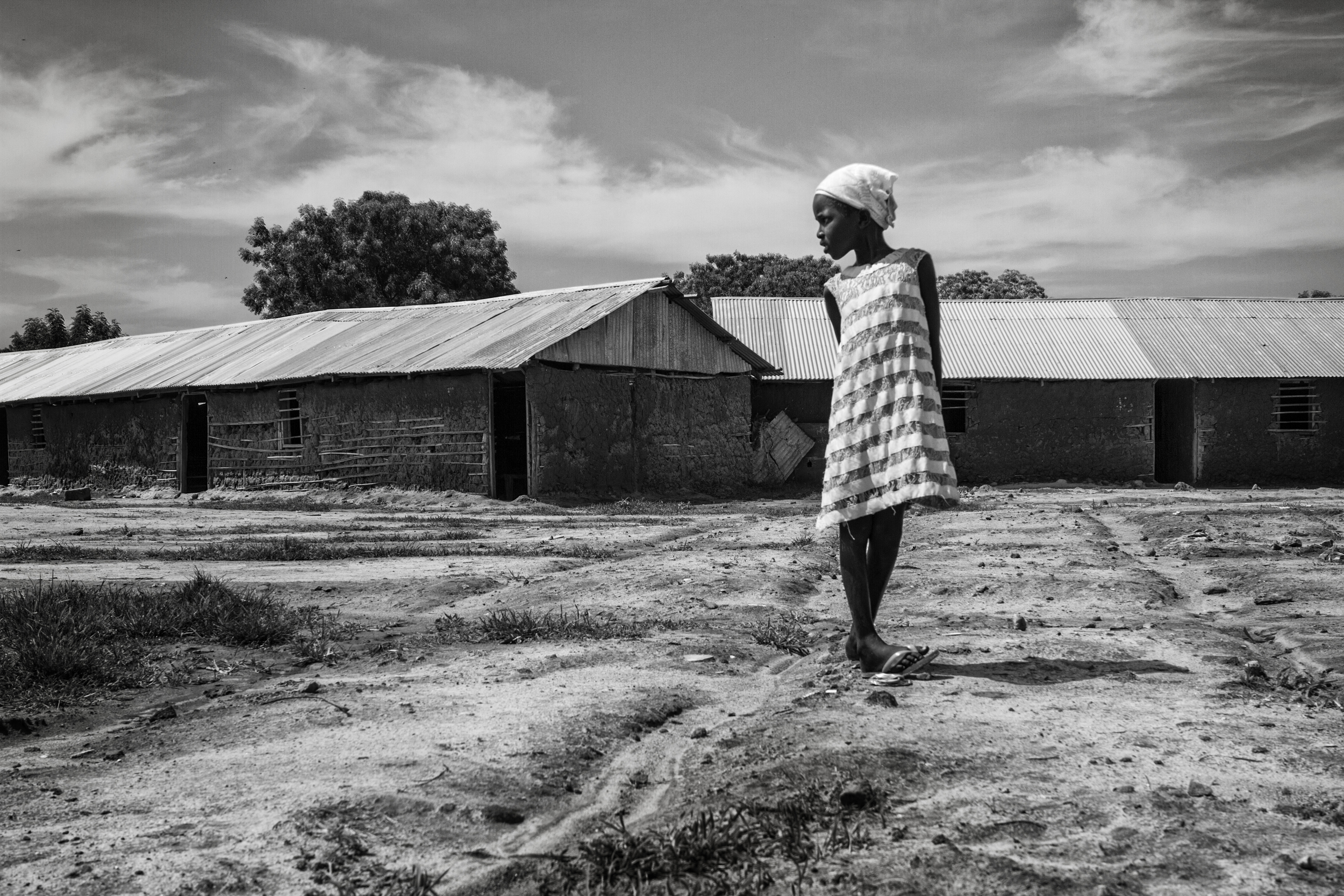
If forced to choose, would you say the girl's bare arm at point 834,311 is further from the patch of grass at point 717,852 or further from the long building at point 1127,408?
the long building at point 1127,408

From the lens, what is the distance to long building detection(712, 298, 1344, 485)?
73.3 ft

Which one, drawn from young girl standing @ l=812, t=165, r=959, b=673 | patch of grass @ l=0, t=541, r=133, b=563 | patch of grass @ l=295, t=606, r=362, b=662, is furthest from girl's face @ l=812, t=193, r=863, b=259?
patch of grass @ l=0, t=541, r=133, b=563

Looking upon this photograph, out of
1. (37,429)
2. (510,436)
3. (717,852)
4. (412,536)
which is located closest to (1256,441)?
(510,436)

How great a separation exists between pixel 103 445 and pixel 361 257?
13524 mm

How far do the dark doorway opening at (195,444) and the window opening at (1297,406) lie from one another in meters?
20.9

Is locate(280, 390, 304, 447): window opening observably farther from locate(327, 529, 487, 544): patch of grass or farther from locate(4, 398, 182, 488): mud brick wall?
locate(327, 529, 487, 544): patch of grass

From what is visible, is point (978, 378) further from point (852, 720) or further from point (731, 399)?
point (852, 720)

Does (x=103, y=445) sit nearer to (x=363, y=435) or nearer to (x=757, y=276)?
(x=363, y=435)

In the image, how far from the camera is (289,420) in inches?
779

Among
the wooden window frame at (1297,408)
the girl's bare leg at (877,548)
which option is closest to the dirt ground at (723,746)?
the girl's bare leg at (877,548)

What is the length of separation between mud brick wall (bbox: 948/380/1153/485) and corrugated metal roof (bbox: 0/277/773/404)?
4.73m

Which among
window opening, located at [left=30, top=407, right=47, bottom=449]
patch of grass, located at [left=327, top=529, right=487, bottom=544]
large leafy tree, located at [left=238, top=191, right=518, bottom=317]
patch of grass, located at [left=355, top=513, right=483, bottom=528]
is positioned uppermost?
large leafy tree, located at [left=238, top=191, right=518, bottom=317]

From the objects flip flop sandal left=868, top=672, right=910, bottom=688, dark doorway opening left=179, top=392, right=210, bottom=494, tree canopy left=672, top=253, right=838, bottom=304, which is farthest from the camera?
tree canopy left=672, top=253, right=838, bottom=304

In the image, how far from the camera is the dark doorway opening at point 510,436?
1825 centimetres
